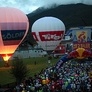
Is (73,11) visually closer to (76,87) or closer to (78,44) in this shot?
(78,44)

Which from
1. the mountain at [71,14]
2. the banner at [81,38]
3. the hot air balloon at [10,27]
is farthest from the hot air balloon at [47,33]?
the mountain at [71,14]

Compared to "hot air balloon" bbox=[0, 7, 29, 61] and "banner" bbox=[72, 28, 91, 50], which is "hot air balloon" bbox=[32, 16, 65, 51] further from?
"banner" bbox=[72, 28, 91, 50]

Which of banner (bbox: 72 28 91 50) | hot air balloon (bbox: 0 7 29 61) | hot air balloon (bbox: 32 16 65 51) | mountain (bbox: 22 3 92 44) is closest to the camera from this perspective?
hot air balloon (bbox: 0 7 29 61)

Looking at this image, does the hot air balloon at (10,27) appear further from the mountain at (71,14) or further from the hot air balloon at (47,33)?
the mountain at (71,14)

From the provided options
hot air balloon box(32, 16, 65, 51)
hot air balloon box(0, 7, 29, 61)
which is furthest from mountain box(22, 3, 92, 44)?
hot air balloon box(0, 7, 29, 61)

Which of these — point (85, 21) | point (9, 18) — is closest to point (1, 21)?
point (9, 18)
